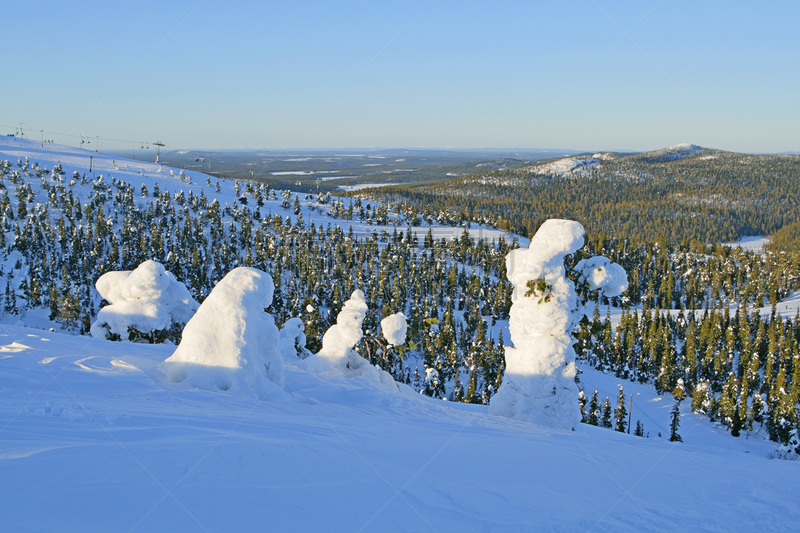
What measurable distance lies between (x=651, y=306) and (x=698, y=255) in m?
54.3

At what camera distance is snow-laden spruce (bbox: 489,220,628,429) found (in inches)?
706

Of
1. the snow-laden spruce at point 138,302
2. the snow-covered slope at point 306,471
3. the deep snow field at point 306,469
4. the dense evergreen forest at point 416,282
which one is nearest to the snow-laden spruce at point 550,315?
the deep snow field at point 306,469

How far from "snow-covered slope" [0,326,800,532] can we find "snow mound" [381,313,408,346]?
7.08m

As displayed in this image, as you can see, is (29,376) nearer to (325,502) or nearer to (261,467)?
(261,467)

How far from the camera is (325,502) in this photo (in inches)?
229

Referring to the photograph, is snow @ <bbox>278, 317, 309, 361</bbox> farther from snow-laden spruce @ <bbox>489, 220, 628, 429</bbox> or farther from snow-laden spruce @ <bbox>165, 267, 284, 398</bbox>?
snow-laden spruce @ <bbox>489, 220, 628, 429</bbox>

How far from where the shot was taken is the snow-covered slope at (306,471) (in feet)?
17.0

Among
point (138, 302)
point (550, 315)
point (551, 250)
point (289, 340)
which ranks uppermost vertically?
point (551, 250)

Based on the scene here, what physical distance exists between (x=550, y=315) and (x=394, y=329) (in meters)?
6.42

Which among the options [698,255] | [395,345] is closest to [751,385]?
[395,345]

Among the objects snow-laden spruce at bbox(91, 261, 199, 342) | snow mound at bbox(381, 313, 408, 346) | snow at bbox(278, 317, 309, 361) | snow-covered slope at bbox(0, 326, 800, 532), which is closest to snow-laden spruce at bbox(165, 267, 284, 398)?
snow-covered slope at bbox(0, 326, 800, 532)

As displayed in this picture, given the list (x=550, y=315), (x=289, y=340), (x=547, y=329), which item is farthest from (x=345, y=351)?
(x=550, y=315)

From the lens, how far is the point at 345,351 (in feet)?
68.5

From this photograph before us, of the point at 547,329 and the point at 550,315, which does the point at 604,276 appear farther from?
the point at 547,329
